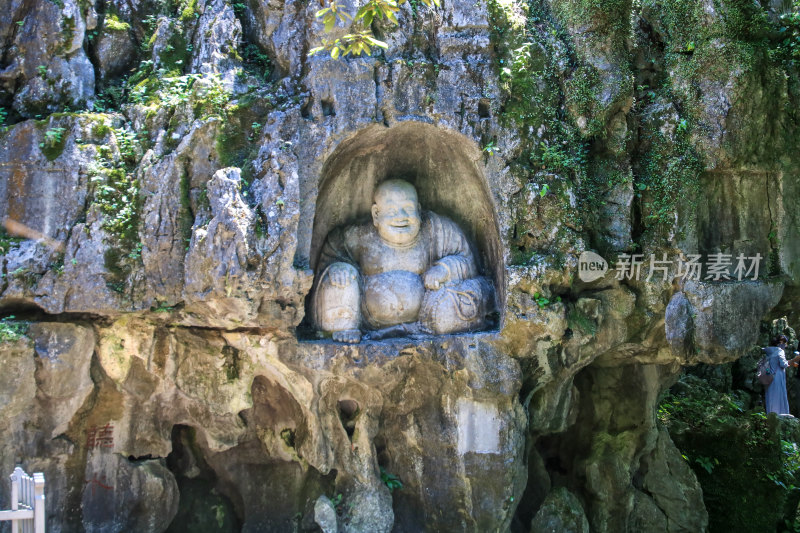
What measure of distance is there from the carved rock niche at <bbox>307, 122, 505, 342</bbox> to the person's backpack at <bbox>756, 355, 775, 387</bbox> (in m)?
5.40

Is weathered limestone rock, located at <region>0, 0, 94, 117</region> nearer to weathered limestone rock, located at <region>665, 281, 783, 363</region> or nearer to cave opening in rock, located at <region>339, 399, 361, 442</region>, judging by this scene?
cave opening in rock, located at <region>339, 399, 361, 442</region>

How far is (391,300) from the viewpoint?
8.54m

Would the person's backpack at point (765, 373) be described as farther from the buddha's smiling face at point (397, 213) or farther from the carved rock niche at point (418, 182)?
the buddha's smiling face at point (397, 213)

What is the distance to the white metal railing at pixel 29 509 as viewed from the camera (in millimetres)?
5523

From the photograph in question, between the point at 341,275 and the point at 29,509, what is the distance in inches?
150

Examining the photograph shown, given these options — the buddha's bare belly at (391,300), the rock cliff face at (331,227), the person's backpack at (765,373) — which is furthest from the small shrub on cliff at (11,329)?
the person's backpack at (765,373)

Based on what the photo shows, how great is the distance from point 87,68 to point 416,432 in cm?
542

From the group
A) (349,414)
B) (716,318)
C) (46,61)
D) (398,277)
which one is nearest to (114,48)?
(46,61)

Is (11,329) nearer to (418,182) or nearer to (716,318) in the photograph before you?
(418,182)

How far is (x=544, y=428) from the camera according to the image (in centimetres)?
905

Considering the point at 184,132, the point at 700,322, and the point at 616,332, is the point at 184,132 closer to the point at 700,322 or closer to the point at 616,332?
the point at 616,332

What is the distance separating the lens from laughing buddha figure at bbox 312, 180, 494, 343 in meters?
8.38

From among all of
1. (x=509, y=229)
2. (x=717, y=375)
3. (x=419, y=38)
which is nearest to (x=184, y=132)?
(x=419, y=38)

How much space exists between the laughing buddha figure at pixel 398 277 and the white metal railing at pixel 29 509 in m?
3.34
